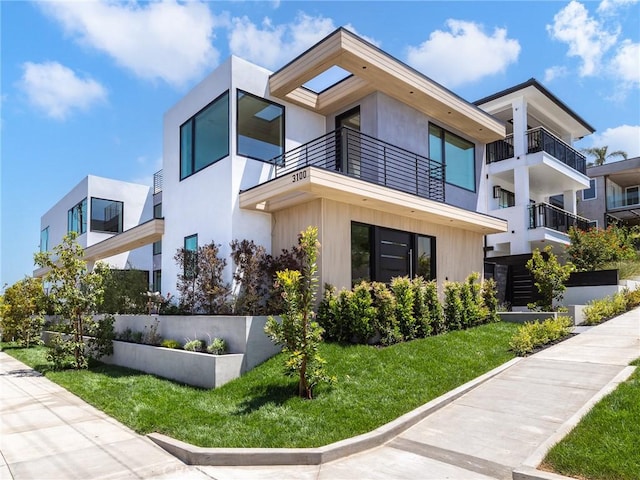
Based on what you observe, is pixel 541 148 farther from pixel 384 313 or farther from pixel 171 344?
pixel 171 344

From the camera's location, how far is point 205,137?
1359cm

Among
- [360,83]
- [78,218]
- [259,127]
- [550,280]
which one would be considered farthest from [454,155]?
[78,218]

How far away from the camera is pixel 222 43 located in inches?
509

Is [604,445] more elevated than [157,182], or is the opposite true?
[157,182]

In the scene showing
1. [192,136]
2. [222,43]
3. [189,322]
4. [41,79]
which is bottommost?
[189,322]

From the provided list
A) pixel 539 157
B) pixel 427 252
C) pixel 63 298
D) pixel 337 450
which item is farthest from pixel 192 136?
pixel 539 157

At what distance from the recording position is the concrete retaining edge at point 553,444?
4.65 meters

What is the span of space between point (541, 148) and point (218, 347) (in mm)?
18781

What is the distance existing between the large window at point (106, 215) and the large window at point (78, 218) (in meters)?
0.54

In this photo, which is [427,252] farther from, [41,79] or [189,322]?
[41,79]

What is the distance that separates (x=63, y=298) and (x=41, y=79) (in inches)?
227

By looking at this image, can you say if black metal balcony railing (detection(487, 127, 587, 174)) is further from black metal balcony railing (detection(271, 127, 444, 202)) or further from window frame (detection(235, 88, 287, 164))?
window frame (detection(235, 88, 287, 164))

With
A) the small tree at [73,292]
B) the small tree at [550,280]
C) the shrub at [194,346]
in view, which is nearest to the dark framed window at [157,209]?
the small tree at [73,292]

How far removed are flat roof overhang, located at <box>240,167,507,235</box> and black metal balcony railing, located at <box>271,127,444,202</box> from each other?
0.52 metres
